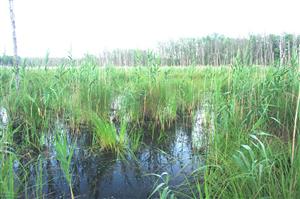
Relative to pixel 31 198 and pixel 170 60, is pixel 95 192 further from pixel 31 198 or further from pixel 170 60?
pixel 170 60

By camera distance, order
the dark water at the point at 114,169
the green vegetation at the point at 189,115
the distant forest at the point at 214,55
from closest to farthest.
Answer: the green vegetation at the point at 189,115, the dark water at the point at 114,169, the distant forest at the point at 214,55

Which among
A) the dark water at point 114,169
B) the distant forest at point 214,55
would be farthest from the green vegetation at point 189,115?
the distant forest at point 214,55

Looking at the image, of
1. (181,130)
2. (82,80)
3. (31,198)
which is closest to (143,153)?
(181,130)

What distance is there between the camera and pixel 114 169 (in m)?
2.76

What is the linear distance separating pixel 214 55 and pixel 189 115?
361 cm

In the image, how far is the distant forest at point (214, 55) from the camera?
3.75 metres

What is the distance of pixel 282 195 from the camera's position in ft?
5.14

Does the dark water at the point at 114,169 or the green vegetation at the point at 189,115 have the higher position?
the green vegetation at the point at 189,115

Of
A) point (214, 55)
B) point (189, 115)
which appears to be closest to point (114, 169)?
point (189, 115)

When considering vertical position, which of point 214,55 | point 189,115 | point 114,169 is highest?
point 214,55

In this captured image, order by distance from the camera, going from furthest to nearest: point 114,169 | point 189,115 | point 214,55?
1. point 214,55
2. point 189,115
3. point 114,169

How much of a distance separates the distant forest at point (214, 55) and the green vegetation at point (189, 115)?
246 millimetres

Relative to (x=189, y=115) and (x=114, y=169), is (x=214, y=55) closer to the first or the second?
(x=189, y=115)

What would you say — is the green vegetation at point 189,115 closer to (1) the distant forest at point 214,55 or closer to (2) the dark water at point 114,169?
(2) the dark water at point 114,169
